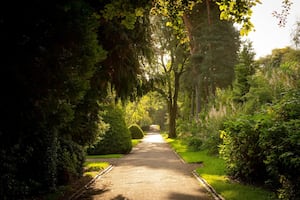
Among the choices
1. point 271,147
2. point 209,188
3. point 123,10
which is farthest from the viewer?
point 209,188

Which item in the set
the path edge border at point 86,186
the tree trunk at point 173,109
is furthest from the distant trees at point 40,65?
the tree trunk at point 173,109

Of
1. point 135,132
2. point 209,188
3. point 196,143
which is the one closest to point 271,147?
point 209,188

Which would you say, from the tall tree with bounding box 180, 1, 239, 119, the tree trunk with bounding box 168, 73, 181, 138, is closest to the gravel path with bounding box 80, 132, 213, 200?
the tall tree with bounding box 180, 1, 239, 119

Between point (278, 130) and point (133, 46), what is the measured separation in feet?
17.3

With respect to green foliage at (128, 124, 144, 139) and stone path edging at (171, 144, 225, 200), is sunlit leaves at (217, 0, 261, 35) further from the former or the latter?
green foliage at (128, 124, 144, 139)

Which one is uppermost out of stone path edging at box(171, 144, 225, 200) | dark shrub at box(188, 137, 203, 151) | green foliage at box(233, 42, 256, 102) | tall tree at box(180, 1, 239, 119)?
tall tree at box(180, 1, 239, 119)

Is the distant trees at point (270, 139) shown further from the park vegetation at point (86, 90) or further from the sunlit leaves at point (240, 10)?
the sunlit leaves at point (240, 10)

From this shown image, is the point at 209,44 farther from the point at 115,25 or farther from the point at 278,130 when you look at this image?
the point at 278,130

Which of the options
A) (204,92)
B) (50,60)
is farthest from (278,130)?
(204,92)

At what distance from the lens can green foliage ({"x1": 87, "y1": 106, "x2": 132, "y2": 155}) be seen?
23.2 m

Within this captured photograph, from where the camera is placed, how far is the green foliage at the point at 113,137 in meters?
23.2

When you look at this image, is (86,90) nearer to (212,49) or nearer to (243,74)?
(243,74)

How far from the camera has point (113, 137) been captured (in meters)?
23.7

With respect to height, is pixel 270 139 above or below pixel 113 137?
above
